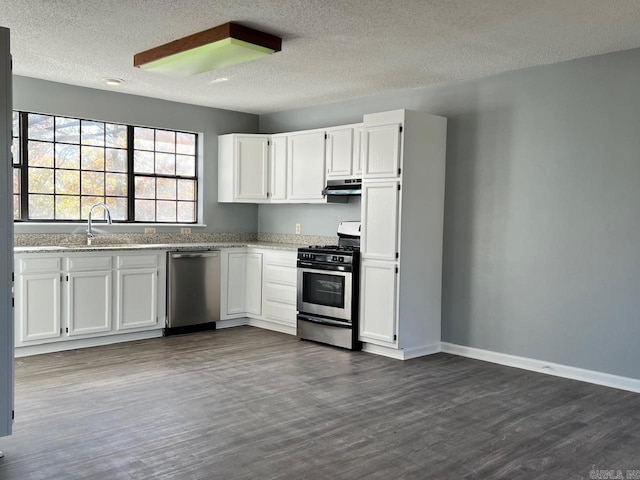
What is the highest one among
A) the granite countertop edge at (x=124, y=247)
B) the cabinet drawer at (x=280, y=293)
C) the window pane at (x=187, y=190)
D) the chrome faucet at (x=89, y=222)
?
the window pane at (x=187, y=190)

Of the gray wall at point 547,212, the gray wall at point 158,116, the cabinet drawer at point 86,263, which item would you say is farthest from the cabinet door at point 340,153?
the cabinet drawer at point 86,263

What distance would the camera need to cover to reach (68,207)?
589 cm

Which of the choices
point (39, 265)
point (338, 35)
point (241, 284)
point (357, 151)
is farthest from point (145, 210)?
point (338, 35)

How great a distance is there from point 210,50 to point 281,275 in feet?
9.36

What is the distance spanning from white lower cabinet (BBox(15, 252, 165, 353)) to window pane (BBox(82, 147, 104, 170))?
3.85 feet

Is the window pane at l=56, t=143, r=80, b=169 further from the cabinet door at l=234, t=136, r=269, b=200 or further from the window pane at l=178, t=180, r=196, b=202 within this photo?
the cabinet door at l=234, t=136, r=269, b=200

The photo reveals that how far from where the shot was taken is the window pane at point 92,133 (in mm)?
5988

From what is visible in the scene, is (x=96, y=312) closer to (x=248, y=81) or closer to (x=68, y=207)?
(x=68, y=207)

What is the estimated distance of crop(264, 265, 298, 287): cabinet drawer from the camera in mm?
6121

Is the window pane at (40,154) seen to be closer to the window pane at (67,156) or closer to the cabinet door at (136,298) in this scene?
the window pane at (67,156)

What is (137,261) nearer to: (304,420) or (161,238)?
(161,238)

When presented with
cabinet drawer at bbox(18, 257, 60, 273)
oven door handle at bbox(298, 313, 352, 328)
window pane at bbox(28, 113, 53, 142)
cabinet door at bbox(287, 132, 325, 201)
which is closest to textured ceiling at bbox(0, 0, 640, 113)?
window pane at bbox(28, 113, 53, 142)

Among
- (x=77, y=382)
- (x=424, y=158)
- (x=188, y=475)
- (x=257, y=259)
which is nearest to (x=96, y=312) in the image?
(x=77, y=382)

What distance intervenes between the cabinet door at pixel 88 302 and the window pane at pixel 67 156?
4.22 feet
